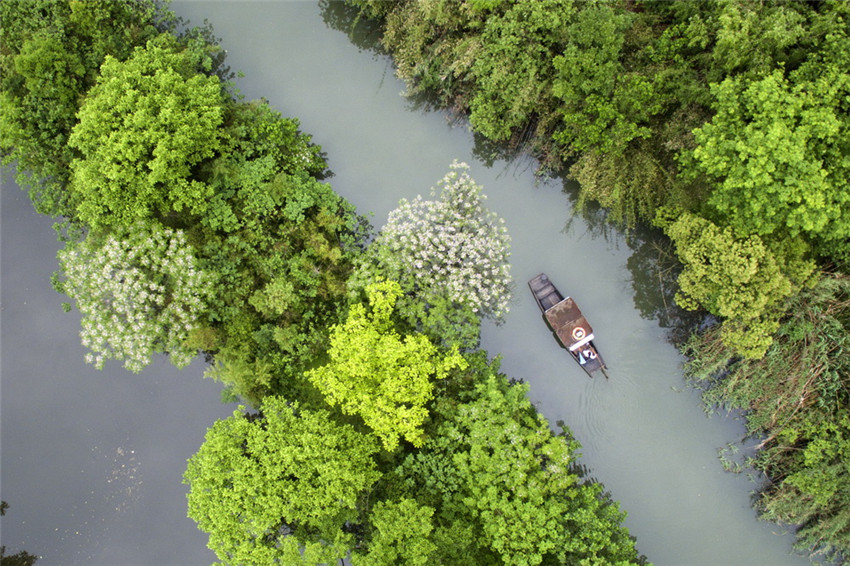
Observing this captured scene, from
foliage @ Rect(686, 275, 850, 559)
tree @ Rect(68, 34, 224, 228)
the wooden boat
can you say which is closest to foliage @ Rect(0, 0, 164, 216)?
tree @ Rect(68, 34, 224, 228)

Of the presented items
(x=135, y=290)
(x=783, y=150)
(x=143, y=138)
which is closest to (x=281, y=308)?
(x=135, y=290)

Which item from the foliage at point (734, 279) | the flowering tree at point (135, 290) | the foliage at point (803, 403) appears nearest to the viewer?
the foliage at point (734, 279)

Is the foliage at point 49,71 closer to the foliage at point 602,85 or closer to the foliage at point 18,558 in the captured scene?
the foliage at point 18,558

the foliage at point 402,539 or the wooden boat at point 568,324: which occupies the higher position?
the wooden boat at point 568,324

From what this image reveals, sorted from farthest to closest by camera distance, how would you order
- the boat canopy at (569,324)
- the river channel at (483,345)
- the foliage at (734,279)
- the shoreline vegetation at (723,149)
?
1. the river channel at (483,345)
2. the boat canopy at (569,324)
3. the foliage at (734,279)
4. the shoreline vegetation at (723,149)

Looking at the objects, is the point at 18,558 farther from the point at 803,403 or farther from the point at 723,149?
the point at 803,403

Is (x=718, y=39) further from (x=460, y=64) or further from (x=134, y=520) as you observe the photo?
(x=134, y=520)

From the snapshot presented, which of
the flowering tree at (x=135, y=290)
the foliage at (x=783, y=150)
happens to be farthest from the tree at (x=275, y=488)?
the foliage at (x=783, y=150)

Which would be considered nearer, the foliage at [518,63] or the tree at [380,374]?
the tree at [380,374]

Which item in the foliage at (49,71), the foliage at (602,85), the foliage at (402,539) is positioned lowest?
the foliage at (402,539)

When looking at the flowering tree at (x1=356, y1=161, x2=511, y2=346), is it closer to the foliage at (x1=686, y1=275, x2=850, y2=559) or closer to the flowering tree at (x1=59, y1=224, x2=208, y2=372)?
the flowering tree at (x1=59, y1=224, x2=208, y2=372)
